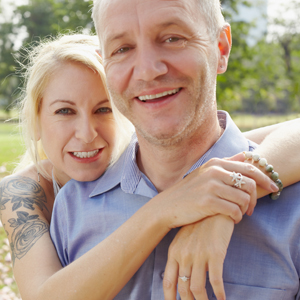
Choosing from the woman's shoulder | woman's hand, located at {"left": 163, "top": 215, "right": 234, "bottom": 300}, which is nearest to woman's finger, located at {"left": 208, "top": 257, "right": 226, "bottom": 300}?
woman's hand, located at {"left": 163, "top": 215, "right": 234, "bottom": 300}

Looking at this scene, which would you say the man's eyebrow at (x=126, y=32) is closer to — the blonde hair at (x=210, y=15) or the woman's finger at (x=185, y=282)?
the blonde hair at (x=210, y=15)

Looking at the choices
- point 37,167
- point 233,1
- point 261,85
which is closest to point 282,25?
point 261,85

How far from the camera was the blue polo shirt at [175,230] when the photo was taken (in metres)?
1.77

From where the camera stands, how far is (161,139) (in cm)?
194

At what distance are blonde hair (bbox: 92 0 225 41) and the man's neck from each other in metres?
0.52

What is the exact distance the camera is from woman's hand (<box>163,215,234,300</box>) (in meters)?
1.58

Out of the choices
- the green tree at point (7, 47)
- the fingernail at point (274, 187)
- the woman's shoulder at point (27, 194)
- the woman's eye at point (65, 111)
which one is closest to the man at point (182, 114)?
the fingernail at point (274, 187)

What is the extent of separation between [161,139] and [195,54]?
0.48m

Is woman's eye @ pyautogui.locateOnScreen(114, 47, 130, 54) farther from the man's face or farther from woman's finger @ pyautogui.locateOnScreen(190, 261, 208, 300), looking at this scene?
woman's finger @ pyautogui.locateOnScreen(190, 261, 208, 300)

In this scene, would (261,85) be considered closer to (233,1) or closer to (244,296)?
(233,1)

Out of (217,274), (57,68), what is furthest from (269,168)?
(57,68)

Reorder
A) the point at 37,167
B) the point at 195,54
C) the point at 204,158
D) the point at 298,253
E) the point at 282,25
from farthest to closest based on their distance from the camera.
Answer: the point at 282,25 → the point at 37,167 → the point at 204,158 → the point at 195,54 → the point at 298,253

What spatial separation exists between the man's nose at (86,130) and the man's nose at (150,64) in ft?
2.41

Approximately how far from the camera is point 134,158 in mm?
2328
